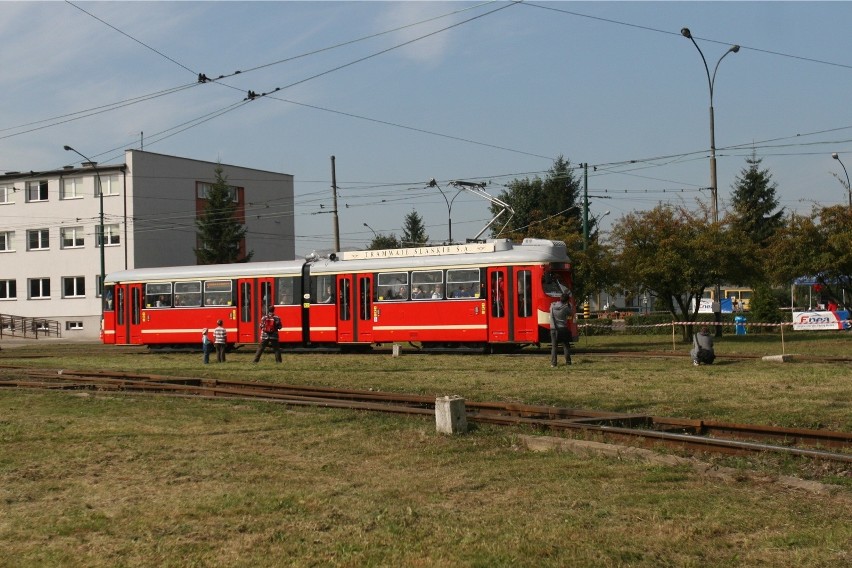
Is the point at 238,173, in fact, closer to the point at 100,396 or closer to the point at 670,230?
the point at 670,230

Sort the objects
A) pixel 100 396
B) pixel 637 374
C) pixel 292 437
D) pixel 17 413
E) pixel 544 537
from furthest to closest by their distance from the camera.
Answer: pixel 637 374 → pixel 100 396 → pixel 17 413 → pixel 292 437 → pixel 544 537

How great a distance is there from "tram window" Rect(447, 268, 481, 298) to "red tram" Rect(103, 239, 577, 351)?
0.09ft

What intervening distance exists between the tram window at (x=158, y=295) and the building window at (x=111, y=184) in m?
28.3

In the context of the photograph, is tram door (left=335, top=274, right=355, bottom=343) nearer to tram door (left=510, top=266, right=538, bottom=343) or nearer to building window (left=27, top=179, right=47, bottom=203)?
Result: tram door (left=510, top=266, right=538, bottom=343)

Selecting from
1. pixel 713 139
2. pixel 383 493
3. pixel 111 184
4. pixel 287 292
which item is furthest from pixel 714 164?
pixel 111 184

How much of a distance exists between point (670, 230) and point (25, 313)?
4740 cm

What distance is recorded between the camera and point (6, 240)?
67.9 metres

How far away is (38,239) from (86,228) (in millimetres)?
4570

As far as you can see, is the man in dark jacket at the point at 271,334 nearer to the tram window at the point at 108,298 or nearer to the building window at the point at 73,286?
the tram window at the point at 108,298

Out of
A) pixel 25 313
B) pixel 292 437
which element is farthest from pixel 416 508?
pixel 25 313

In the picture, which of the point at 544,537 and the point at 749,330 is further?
the point at 749,330

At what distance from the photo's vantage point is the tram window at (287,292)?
32.6 metres

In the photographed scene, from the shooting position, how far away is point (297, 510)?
26.6 ft

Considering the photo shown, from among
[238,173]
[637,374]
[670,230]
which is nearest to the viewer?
[637,374]
